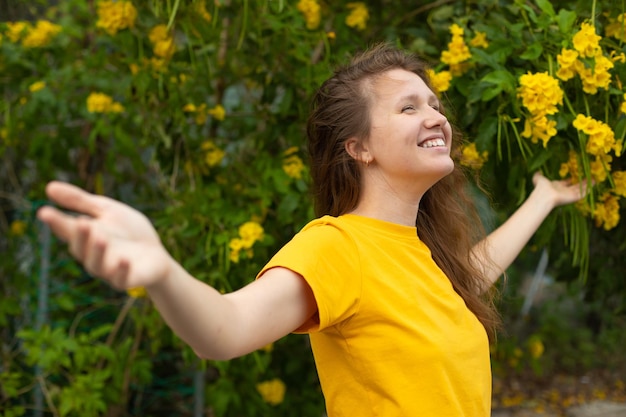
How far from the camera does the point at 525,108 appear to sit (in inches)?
80.4

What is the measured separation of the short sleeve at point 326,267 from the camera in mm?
1311

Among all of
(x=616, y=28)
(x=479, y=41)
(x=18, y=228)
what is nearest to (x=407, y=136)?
(x=479, y=41)

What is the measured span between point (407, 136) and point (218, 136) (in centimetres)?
146

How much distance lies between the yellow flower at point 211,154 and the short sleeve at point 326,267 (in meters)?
1.31

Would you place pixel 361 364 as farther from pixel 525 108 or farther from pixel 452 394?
pixel 525 108

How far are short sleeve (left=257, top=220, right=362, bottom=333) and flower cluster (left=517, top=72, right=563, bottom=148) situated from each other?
2.38ft

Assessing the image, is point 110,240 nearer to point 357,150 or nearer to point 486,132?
point 357,150

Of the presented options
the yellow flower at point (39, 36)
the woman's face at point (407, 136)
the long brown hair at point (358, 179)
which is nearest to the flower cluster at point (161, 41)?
the yellow flower at point (39, 36)

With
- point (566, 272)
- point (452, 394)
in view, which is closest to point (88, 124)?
point (566, 272)

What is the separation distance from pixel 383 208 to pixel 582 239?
2.82ft

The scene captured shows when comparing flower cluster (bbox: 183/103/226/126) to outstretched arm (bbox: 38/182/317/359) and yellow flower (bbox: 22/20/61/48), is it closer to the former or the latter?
yellow flower (bbox: 22/20/61/48)

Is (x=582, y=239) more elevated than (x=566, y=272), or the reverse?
(x=582, y=239)

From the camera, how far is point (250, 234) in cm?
243

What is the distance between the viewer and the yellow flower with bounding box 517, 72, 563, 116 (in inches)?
75.9
